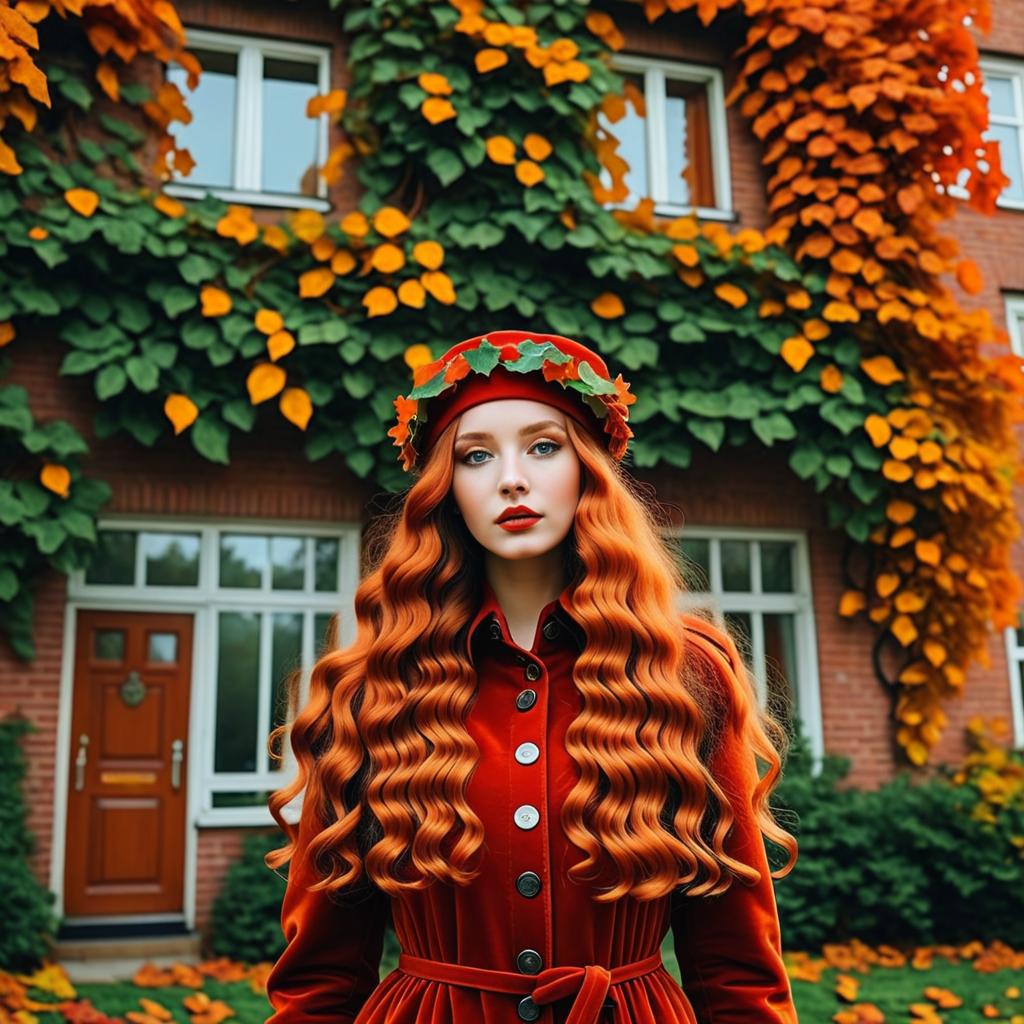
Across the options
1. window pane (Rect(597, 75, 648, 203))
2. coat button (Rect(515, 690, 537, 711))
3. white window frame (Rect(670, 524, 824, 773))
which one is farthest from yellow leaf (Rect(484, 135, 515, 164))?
coat button (Rect(515, 690, 537, 711))

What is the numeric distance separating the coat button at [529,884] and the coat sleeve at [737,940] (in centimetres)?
23

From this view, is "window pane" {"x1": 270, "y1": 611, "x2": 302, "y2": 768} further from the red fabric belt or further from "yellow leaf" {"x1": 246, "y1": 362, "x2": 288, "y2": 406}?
the red fabric belt

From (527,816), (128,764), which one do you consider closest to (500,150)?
(128,764)

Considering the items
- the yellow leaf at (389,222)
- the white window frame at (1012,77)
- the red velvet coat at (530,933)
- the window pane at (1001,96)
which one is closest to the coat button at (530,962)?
the red velvet coat at (530,933)

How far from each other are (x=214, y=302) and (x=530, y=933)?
5.50 meters

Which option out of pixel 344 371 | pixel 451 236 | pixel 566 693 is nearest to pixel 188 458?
pixel 344 371

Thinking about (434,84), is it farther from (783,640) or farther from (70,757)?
(70,757)

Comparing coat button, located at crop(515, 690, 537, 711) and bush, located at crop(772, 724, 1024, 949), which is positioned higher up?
coat button, located at crop(515, 690, 537, 711)

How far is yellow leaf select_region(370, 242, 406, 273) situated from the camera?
6602 mm

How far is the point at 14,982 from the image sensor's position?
210 inches

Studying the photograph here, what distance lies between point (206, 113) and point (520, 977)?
289 inches

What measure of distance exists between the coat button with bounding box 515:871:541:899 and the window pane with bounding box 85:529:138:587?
19.4 ft

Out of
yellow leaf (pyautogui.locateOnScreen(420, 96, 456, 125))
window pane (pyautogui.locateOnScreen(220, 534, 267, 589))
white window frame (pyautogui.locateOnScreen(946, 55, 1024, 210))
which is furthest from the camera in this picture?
white window frame (pyautogui.locateOnScreen(946, 55, 1024, 210))

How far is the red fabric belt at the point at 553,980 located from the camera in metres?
1.58
